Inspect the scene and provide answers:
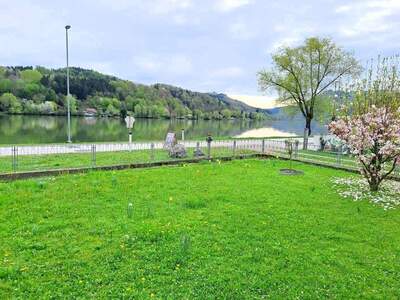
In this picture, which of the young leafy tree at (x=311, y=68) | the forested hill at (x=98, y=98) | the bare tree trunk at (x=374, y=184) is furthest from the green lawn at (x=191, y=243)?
the forested hill at (x=98, y=98)

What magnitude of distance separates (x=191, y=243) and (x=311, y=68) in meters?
23.0

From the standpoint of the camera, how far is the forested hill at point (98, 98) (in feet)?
296

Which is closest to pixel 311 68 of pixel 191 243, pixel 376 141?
pixel 376 141

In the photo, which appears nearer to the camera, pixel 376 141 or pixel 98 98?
pixel 376 141

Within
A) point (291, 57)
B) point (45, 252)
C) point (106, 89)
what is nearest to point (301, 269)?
point (45, 252)

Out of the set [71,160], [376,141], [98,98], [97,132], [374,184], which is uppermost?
[98,98]

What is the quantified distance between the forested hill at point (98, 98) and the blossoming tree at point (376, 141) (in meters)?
86.7

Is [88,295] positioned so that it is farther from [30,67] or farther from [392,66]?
[30,67]

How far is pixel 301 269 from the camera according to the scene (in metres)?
5.02

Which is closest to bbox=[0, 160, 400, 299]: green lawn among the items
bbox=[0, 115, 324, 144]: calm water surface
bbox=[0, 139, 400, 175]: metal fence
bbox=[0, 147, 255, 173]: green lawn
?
bbox=[0, 147, 255, 173]: green lawn

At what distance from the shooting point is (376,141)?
1034cm

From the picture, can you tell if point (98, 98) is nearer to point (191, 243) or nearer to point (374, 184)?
point (374, 184)

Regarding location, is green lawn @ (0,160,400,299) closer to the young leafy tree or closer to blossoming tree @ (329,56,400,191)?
blossoming tree @ (329,56,400,191)

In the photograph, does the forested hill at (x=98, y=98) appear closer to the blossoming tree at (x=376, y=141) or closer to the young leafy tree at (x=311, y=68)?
the young leafy tree at (x=311, y=68)
